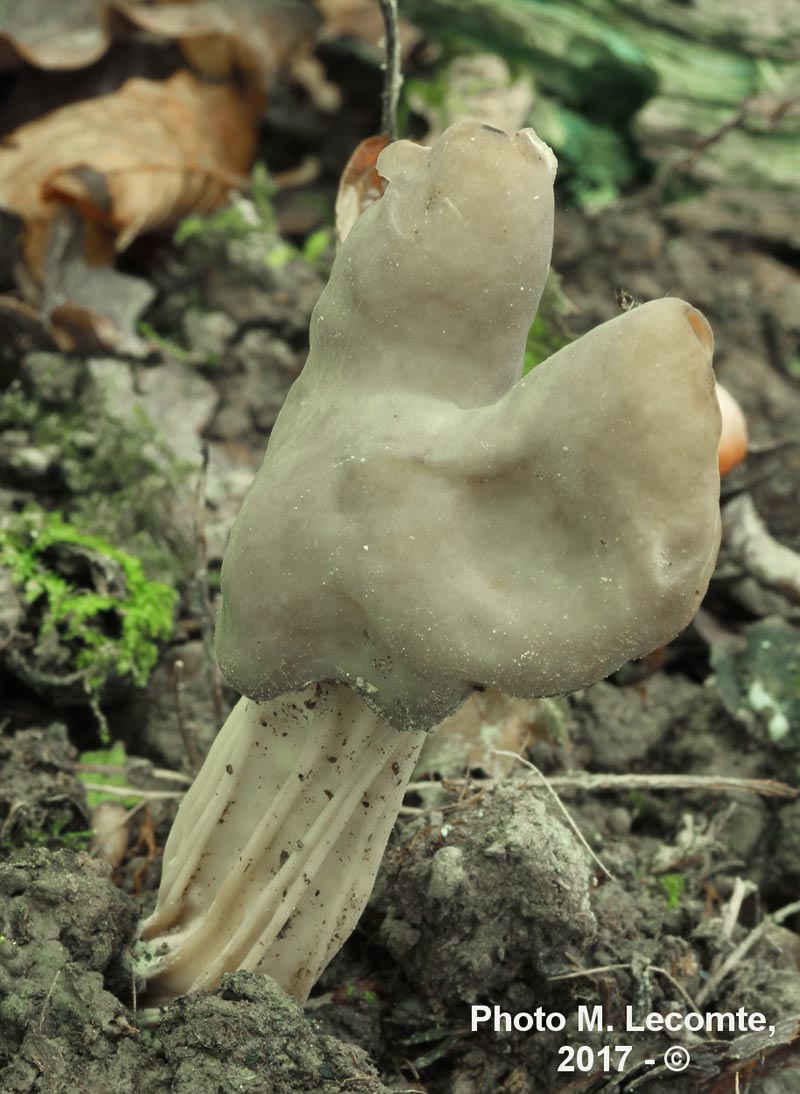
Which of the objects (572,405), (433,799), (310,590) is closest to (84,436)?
(433,799)

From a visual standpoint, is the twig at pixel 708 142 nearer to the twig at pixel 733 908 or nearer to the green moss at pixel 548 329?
the green moss at pixel 548 329

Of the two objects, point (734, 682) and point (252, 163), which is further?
point (252, 163)

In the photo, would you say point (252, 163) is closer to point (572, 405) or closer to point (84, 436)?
point (84, 436)

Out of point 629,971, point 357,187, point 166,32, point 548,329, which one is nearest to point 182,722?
point 629,971

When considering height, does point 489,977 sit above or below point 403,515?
below

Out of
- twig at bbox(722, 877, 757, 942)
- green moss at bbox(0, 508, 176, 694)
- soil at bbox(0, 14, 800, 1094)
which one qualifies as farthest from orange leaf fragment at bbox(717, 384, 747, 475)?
green moss at bbox(0, 508, 176, 694)

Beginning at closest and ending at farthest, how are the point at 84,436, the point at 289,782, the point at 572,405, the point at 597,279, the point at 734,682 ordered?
the point at 572,405 → the point at 289,782 → the point at 734,682 → the point at 84,436 → the point at 597,279

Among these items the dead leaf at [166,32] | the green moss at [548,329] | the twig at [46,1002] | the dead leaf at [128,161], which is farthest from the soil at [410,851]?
the dead leaf at [166,32]

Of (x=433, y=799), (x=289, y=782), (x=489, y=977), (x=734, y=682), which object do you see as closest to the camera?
(x=289, y=782)
